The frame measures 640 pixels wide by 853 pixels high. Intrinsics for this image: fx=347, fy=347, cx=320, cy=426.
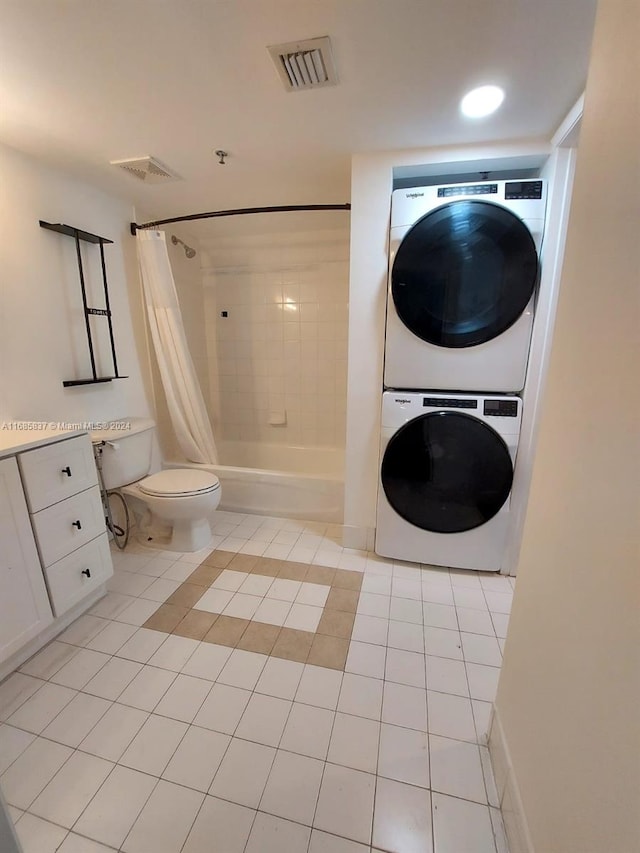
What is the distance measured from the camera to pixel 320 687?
1.22m

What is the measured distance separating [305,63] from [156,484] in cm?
195

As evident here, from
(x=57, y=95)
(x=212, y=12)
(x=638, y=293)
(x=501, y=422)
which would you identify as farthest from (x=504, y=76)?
(x=57, y=95)

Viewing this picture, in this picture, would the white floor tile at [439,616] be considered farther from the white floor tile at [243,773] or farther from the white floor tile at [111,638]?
the white floor tile at [111,638]

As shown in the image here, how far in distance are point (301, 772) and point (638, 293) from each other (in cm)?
137

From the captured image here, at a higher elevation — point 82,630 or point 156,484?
point 156,484

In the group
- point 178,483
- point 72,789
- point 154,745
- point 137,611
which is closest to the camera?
point 72,789

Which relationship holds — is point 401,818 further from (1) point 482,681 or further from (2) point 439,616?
(2) point 439,616

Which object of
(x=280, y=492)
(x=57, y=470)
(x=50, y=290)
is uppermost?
(x=50, y=290)

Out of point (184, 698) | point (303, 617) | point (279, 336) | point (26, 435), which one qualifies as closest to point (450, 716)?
point (303, 617)

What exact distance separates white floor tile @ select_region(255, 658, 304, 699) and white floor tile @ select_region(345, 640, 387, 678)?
0.64 feet

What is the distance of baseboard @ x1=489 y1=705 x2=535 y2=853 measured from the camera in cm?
78

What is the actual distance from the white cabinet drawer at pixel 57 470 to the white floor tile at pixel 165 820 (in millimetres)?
1012

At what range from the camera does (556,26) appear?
3.19ft

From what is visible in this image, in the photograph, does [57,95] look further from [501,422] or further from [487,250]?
[501,422]
